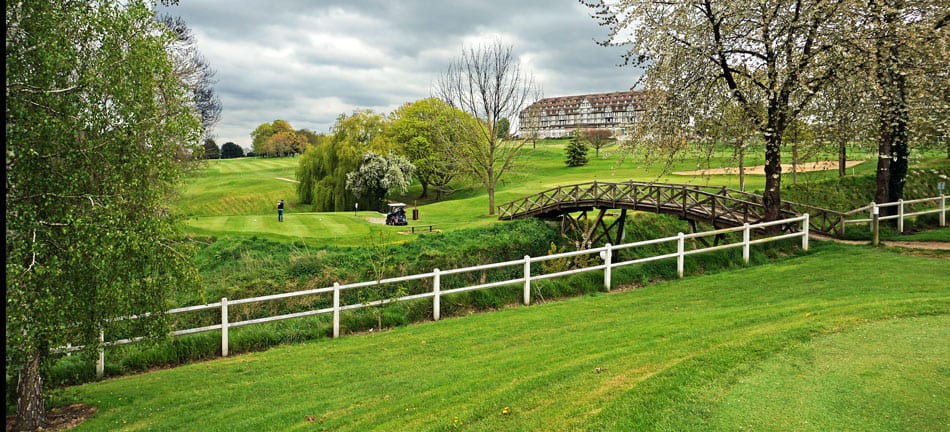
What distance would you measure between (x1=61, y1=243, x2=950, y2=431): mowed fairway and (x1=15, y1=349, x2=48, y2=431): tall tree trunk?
2.13 feet

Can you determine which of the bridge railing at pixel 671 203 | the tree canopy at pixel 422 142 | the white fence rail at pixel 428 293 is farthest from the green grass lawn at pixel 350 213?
the tree canopy at pixel 422 142

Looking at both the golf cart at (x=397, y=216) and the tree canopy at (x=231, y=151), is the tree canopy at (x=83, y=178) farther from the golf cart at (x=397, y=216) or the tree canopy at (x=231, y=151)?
the tree canopy at (x=231, y=151)

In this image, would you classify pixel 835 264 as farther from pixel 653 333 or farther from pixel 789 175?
pixel 789 175

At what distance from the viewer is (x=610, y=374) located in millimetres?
6512

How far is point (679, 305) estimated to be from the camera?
11.5 meters

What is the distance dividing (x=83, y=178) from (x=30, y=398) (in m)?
3.00

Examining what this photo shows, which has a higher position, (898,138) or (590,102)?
(590,102)

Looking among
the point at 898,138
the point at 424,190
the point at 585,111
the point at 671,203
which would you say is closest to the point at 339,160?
the point at 424,190

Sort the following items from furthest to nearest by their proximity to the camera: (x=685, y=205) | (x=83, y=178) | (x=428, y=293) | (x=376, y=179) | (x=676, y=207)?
(x=376, y=179), (x=676, y=207), (x=685, y=205), (x=428, y=293), (x=83, y=178)

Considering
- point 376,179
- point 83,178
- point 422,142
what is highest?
point 422,142

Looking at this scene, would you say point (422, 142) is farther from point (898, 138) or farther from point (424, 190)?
point (898, 138)

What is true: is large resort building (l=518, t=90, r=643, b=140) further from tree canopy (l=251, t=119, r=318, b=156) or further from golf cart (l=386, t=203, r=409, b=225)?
golf cart (l=386, t=203, r=409, b=225)

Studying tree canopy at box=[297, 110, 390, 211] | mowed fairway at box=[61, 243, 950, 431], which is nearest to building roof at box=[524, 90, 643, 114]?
tree canopy at box=[297, 110, 390, 211]

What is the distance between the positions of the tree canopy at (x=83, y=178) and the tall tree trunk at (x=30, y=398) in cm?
1
